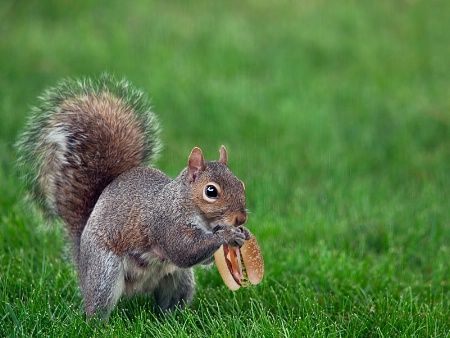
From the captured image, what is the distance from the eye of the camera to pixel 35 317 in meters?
2.99

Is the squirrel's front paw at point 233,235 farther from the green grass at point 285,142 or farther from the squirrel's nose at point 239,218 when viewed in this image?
the green grass at point 285,142

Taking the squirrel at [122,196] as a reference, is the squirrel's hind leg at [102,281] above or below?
below

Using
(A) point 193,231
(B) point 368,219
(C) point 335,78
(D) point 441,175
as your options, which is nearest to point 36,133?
(A) point 193,231

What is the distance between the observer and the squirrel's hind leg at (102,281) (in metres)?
2.99

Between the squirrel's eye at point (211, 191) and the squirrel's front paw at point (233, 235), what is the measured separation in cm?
11

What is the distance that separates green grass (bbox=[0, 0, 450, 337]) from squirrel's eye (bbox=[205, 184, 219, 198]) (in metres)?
0.46

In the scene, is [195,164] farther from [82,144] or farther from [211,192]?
[82,144]

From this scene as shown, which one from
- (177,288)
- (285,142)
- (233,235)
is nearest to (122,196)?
(177,288)

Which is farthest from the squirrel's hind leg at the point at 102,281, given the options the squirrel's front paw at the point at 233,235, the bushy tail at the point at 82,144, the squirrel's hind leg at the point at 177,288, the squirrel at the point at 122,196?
the squirrel's front paw at the point at 233,235

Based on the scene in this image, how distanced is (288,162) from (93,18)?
2694mm

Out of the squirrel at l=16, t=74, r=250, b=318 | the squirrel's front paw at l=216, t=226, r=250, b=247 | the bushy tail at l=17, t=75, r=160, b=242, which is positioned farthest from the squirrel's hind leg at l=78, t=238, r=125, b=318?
the squirrel's front paw at l=216, t=226, r=250, b=247

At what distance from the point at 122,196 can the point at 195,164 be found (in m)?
0.36

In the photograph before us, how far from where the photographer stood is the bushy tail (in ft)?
10.8

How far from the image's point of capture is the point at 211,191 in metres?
2.84
